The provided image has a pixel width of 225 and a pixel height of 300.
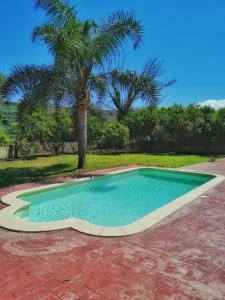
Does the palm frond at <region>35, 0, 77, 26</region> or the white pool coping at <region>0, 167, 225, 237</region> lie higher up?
the palm frond at <region>35, 0, 77, 26</region>

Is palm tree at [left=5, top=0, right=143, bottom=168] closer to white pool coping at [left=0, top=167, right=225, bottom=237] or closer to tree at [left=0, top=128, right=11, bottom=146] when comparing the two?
white pool coping at [left=0, top=167, right=225, bottom=237]

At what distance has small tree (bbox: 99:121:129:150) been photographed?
81.8 ft

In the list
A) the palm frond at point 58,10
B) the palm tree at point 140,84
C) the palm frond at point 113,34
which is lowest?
the palm tree at point 140,84

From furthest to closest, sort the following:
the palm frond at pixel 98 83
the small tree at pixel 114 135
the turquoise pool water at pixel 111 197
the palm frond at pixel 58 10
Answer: the small tree at pixel 114 135, the palm frond at pixel 98 83, the palm frond at pixel 58 10, the turquoise pool water at pixel 111 197

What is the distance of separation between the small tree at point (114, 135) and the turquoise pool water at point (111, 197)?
11.7 meters

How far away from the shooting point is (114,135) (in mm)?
24891

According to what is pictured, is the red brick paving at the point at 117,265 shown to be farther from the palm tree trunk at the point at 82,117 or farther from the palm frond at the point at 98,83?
the palm frond at the point at 98,83

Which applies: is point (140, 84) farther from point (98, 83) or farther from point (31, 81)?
point (31, 81)

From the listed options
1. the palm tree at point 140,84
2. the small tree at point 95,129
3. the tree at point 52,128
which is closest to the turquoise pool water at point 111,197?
the palm tree at point 140,84

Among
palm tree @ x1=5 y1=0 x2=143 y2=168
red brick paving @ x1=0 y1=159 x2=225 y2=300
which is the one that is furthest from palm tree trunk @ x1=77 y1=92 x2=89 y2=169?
red brick paving @ x1=0 y1=159 x2=225 y2=300

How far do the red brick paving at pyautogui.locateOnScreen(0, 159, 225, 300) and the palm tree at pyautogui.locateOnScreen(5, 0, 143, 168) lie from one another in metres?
7.60

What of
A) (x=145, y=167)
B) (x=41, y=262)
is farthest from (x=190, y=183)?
(x=41, y=262)

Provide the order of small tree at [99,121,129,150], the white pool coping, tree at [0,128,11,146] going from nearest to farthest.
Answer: the white pool coping
tree at [0,128,11,146]
small tree at [99,121,129,150]

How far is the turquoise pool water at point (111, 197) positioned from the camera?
746 centimetres
